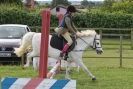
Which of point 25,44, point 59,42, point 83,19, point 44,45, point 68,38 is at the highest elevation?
point 44,45

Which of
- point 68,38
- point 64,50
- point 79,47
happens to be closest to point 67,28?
point 68,38

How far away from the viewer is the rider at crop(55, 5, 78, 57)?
13211 mm

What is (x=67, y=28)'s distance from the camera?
13406 millimetres

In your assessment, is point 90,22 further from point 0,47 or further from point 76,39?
point 76,39

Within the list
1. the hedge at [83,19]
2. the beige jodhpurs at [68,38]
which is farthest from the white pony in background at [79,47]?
the hedge at [83,19]

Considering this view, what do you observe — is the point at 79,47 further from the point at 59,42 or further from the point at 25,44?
the point at 25,44

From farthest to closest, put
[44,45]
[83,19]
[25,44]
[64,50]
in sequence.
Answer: [83,19]
[25,44]
[64,50]
[44,45]

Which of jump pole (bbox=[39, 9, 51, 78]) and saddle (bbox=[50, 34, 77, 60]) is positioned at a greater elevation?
jump pole (bbox=[39, 9, 51, 78])

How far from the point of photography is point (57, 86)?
618 cm

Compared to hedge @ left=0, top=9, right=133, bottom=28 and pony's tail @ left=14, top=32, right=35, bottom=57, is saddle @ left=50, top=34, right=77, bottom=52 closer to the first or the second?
pony's tail @ left=14, top=32, right=35, bottom=57

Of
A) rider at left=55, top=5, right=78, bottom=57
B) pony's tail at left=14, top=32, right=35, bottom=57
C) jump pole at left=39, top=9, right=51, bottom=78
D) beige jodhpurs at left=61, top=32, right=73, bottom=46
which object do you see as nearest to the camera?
jump pole at left=39, top=9, right=51, bottom=78

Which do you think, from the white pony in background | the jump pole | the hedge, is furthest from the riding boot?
the hedge

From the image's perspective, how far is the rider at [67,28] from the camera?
13211 millimetres

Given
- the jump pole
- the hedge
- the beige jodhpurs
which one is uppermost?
the jump pole
